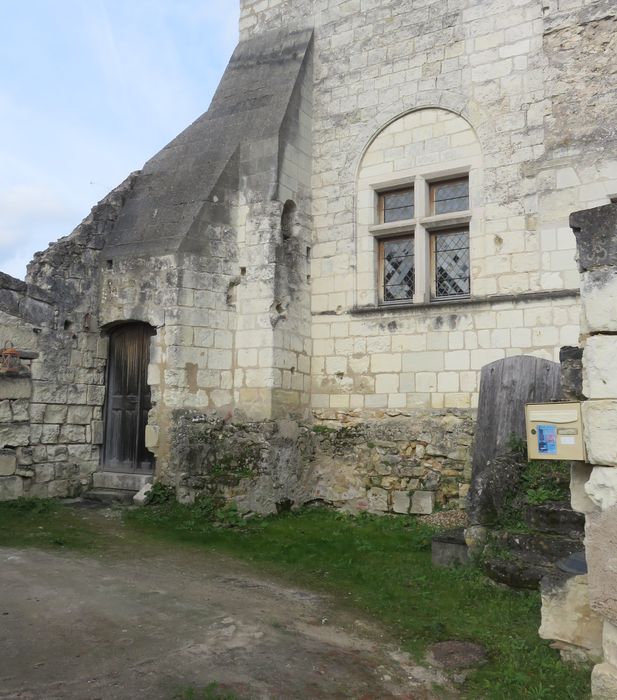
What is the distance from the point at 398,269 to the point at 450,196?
3.61ft

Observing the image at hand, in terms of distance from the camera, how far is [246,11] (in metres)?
9.83

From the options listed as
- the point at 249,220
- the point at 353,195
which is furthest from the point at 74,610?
the point at 353,195

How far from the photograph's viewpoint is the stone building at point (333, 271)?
7.38 meters

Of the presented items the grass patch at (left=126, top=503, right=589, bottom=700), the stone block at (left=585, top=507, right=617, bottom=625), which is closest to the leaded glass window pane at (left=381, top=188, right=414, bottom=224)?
the grass patch at (left=126, top=503, right=589, bottom=700)

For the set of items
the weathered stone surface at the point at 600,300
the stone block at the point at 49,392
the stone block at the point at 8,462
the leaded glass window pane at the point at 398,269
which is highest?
the leaded glass window pane at the point at 398,269

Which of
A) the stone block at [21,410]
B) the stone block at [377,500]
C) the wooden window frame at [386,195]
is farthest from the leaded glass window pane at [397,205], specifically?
the stone block at [21,410]

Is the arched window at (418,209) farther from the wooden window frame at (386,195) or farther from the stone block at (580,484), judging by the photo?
the stone block at (580,484)

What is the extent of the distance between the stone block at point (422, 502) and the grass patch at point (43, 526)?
11.4ft

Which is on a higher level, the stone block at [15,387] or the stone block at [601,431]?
the stone block at [15,387]

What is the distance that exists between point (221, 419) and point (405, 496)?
93.0 inches

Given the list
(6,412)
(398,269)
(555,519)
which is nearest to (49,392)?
(6,412)

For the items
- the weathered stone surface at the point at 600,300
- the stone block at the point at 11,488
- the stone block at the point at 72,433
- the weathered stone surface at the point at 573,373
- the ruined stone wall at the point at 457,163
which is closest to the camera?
the weathered stone surface at the point at 600,300

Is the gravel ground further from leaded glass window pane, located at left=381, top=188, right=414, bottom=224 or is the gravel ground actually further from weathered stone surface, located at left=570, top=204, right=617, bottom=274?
weathered stone surface, located at left=570, top=204, right=617, bottom=274

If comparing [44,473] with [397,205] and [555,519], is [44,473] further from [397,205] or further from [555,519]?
[555,519]
